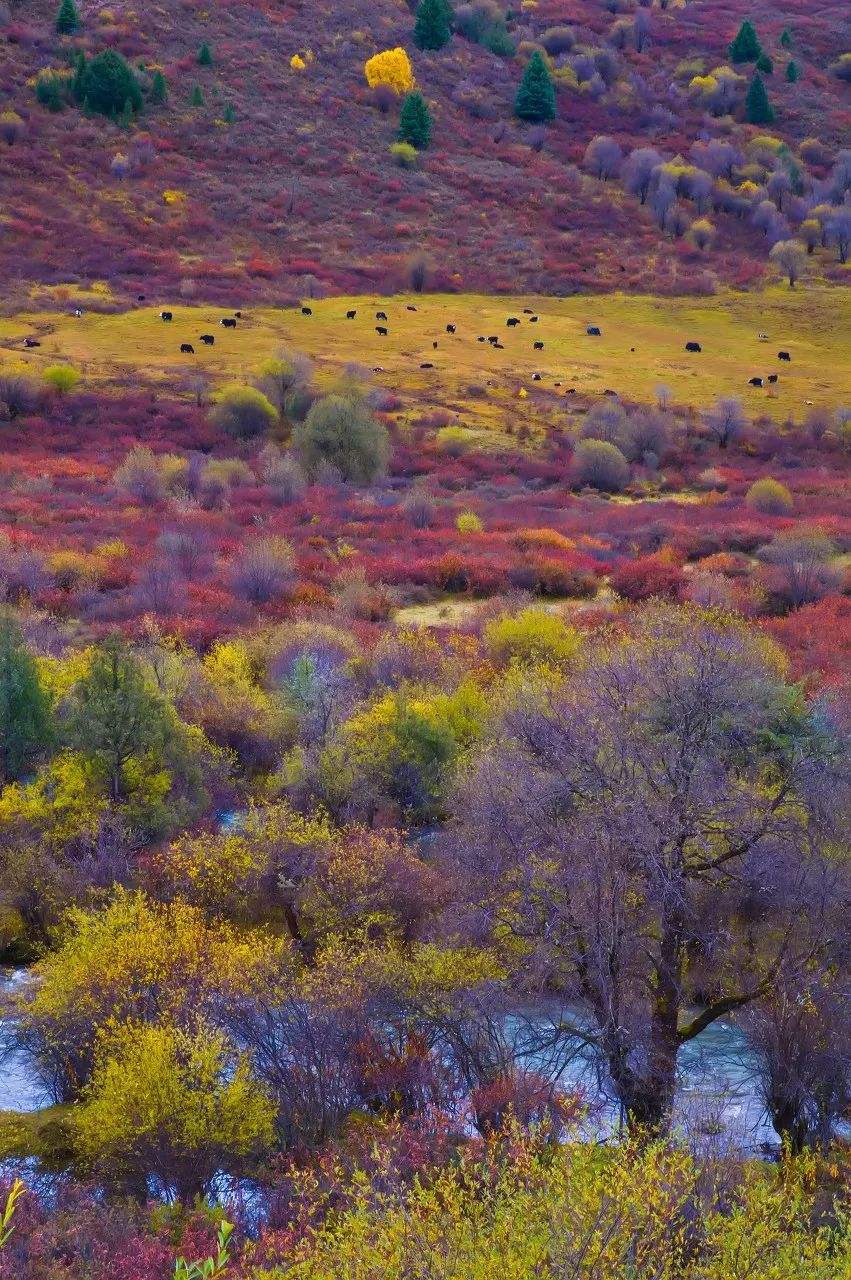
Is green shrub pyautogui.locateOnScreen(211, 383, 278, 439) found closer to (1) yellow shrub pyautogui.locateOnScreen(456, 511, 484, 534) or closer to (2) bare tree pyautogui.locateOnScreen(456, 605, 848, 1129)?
(1) yellow shrub pyautogui.locateOnScreen(456, 511, 484, 534)

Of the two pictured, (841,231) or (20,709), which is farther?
(841,231)

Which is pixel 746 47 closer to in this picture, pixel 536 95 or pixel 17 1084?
pixel 536 95

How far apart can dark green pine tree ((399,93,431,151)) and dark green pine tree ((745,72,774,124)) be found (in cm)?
3004

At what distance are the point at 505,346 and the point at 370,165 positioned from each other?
30.7m

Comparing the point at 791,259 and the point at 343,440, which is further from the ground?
the point at 791,259

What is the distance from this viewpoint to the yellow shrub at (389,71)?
3644 inches

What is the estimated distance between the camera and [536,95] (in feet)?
314

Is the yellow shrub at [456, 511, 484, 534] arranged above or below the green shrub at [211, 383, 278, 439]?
below

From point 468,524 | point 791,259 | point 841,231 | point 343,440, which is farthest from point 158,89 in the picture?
point 468,524

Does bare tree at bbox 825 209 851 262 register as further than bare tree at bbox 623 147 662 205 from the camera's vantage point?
No

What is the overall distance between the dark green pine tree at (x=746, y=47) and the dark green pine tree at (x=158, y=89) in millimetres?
55314

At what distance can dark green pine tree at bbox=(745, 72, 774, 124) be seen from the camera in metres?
98.4

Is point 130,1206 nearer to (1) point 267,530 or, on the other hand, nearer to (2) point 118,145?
(1) point 267,530

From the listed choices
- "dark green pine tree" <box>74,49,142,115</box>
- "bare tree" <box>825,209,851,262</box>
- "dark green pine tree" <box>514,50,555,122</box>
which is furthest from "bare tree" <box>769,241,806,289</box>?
"dark green pine tree" <box>74,49,142,115</box>
